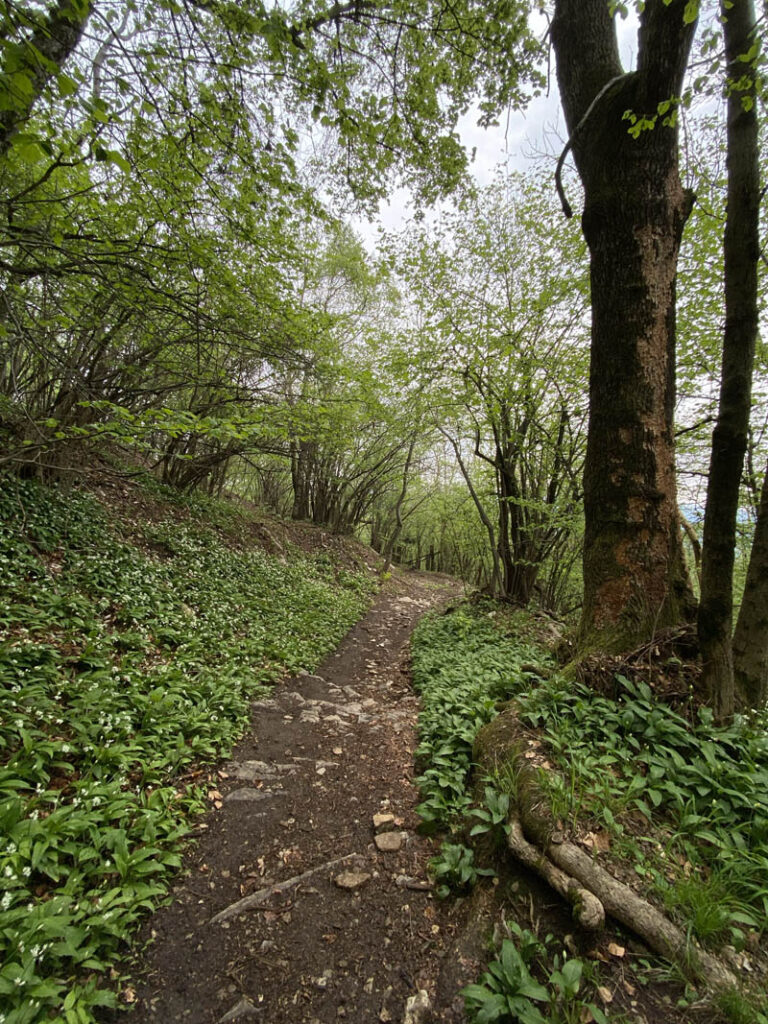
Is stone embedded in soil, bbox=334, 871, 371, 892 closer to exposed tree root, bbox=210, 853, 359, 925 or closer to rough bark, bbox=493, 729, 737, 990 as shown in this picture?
exposed tree root, bbox=210, 853, 359, 925

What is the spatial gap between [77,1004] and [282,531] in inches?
455

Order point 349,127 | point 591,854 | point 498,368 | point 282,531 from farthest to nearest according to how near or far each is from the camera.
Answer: point 282,531 < point 498,368 < point 349,127 < point 591,854

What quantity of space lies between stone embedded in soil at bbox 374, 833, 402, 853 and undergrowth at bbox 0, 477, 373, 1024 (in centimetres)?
129

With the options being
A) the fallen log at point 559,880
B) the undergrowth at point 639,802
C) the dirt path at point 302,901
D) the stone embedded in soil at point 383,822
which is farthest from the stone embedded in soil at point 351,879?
the fallen log at point 559,880

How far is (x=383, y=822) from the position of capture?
280cm

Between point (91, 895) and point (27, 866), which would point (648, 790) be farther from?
point (27, 866)

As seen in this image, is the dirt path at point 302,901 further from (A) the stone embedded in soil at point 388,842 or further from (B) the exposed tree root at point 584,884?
(B) the exposed tree root at point 584,884

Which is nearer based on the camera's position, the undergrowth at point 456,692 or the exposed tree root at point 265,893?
the exposed tree root at point 265,893

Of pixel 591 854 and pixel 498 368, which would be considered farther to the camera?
pixel 498 368

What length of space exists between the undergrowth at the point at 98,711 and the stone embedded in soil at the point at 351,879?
102 cm

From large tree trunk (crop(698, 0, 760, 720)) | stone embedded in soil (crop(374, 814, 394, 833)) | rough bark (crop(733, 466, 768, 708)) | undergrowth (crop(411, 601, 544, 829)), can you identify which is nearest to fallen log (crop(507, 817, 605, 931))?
undergrowth (crop(411, 601, 544, 829))

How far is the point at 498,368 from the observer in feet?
25.7

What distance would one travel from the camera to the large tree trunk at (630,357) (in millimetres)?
3145

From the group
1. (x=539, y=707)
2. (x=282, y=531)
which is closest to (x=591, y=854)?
(x=539, y=707)
